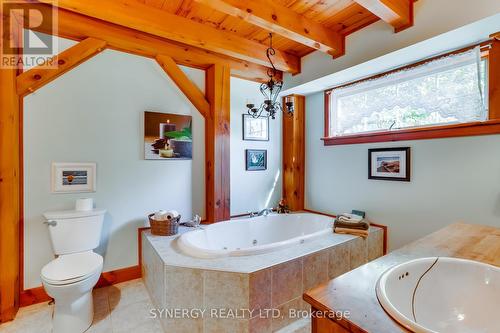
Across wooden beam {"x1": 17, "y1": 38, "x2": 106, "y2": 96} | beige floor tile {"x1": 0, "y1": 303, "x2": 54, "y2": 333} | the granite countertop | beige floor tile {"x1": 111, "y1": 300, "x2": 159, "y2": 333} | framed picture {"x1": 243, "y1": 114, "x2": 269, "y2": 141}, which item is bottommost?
beige floor tile {"x1": 111, "y1": 300, "x2": 159, "y2": 333}

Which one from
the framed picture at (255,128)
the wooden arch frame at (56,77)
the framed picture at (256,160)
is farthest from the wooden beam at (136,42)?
the framed picture at (256,160)

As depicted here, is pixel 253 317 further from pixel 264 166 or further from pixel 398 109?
pixel 398 109

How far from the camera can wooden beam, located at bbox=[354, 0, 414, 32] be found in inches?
71.2

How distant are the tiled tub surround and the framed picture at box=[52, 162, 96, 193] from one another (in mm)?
943

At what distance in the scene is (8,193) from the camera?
1.84 metres

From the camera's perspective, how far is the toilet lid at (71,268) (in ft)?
5.32

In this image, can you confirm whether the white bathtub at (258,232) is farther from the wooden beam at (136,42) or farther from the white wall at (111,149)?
the wooden beam at (136,42)

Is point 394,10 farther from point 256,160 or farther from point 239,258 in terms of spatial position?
point 239,258

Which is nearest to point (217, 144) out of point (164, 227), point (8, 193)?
point (164, 227)

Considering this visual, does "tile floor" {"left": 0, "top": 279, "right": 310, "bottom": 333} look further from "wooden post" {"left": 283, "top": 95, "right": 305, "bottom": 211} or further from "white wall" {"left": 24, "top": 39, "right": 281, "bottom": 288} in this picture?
"wooden post" {"left": 283, "top": 95, "right": 305, "bottom": 211}

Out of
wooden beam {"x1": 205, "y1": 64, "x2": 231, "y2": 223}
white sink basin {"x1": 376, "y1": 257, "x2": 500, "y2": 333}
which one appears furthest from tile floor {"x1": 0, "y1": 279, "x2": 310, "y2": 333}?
wooden beam {"x1": 205, "y1": 64, "x2": 231, "y2": 223}

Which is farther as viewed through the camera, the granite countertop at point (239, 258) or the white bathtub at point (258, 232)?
the white bathtub at point (258, 232)

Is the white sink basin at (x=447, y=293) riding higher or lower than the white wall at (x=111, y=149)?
lower

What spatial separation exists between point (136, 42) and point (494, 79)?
124 inches
